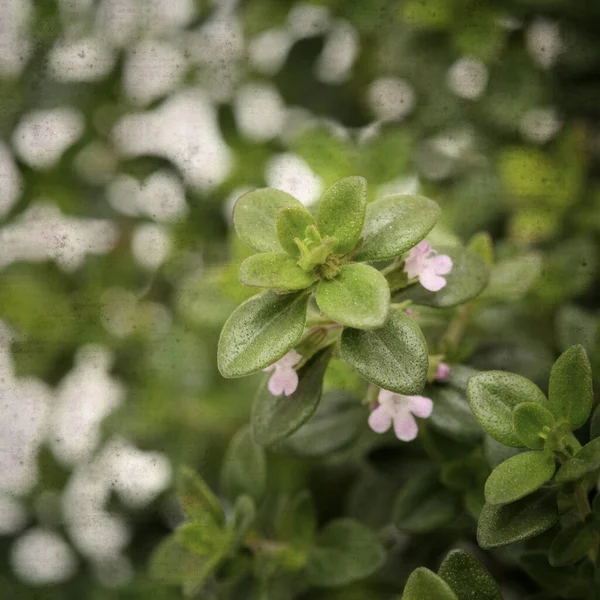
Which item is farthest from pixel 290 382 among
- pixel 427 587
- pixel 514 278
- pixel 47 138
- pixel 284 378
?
pixel 47 138

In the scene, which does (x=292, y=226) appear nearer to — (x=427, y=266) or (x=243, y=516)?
(x=427, y=266)

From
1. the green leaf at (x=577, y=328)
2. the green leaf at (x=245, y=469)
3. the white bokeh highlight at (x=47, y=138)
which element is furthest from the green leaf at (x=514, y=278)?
the white bokeh highlight at (x=47, y=138)

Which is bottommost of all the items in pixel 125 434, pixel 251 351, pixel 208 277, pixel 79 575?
pixel 79 575

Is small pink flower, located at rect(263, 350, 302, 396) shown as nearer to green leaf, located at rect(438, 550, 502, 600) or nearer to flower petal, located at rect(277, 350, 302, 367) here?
flower petal, located at rect(277, 350, 302, 367)

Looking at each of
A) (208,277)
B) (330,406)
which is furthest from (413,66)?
(330,406)

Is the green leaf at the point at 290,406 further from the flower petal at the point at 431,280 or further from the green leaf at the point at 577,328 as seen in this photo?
the green leaf at the point at 577,328

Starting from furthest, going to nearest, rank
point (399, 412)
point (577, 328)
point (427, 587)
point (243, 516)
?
point (577, 328) < point (243, 516) < point (399, 412) < point (427, 587)

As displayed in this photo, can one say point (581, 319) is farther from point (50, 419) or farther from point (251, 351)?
point (50, 419)
